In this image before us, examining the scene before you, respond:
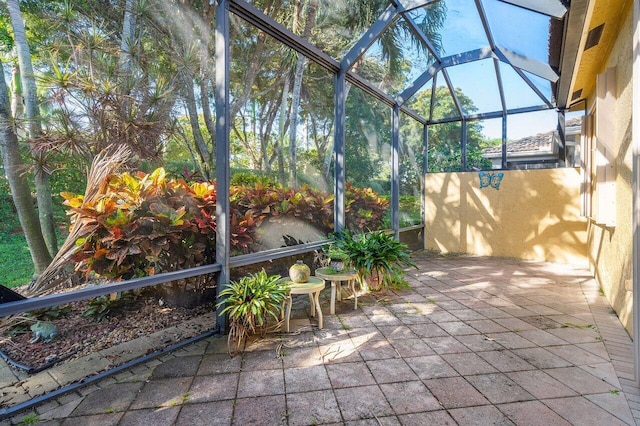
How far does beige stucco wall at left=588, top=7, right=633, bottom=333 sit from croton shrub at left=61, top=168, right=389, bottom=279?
337 cm

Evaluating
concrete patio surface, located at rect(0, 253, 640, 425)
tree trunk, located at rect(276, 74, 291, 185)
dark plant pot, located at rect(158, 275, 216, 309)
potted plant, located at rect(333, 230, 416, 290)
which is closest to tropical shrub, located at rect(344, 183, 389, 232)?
potted plant, located at rect(333, 230, 416, 290)

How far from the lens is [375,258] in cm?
386

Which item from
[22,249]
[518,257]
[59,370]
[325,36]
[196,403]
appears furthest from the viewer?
[518,257]

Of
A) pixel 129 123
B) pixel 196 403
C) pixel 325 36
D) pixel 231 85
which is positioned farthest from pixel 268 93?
pixel 196 403

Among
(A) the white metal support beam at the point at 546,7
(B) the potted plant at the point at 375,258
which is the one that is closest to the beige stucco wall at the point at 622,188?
(A) the white metal support beam at the point at 546,7

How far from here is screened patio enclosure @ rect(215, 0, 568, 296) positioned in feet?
10.7

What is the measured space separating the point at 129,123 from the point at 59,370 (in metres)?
2.02

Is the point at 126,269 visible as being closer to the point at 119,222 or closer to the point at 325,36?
the point at 119,222

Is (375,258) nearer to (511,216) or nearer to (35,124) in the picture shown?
(35,124)

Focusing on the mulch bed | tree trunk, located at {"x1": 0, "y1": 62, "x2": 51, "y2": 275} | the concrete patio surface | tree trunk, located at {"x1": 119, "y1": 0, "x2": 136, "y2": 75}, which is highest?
tree trunk, located at {"x1": 119, "y1": 0, "x2": 136, "y2": 75}

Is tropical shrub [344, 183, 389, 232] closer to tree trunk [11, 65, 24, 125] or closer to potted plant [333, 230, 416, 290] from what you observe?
potted plant [333, 230, 416, 290]

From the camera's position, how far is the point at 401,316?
130 inches

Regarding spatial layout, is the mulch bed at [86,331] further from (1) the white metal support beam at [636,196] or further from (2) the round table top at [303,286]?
(1) the white metal support beam at [636,196]

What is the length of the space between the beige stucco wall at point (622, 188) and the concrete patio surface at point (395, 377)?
0.28 meters
